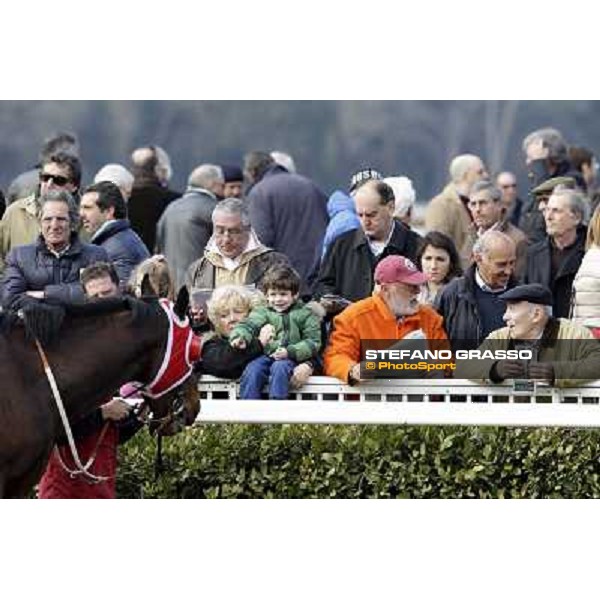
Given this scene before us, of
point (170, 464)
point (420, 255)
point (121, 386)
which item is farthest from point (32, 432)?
point (420, 255)

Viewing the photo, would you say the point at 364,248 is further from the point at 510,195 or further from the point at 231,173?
the point at 510,195

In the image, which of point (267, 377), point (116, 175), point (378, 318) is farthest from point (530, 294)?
point (116, 175)

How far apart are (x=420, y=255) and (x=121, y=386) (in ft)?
7.57

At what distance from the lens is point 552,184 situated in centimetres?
1088

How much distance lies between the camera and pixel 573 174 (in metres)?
11.2

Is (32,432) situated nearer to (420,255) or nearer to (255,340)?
(255,340)

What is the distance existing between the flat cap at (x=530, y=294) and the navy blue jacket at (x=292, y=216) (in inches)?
51.0

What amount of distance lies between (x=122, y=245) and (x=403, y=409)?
1.82m

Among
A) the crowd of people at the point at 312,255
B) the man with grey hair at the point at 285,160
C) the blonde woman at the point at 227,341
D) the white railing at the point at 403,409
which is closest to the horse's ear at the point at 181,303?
the crowd of people at the point at 312,255

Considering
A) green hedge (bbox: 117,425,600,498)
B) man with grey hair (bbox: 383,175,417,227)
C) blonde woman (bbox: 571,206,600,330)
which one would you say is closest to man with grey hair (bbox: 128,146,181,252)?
man with grey hair (bbox: 383,175,417,227)

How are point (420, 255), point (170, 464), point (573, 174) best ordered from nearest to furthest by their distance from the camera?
point (170, 464), point (420, 255), point (573, 174)

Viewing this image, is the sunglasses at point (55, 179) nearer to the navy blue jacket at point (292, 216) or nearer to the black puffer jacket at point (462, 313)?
the navy blue jacket at point (292, 216)

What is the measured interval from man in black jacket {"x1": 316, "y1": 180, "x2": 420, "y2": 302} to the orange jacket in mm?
320

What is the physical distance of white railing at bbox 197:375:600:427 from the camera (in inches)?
373
